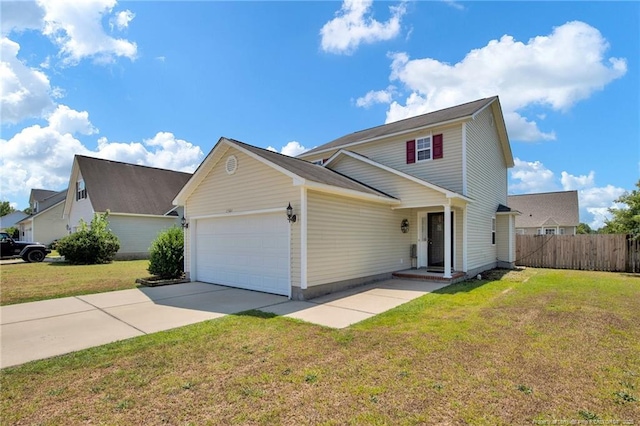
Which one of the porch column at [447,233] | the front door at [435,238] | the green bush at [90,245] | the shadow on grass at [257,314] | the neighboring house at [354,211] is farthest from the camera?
the green bush at [90,245]

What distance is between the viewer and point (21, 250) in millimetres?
19844

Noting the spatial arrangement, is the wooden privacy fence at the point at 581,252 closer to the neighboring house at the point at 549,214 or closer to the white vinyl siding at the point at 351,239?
the white vinyl siding at the point at 351,239

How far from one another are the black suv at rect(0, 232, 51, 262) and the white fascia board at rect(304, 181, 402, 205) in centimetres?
2071

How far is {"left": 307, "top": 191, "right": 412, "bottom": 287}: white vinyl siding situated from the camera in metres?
8.62

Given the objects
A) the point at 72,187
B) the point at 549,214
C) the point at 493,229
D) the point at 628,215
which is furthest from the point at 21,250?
the point at 549,214

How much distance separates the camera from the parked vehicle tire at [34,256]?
19312 millimetres

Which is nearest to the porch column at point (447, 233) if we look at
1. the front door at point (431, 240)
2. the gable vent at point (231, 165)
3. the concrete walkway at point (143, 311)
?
the concrete walkway at point (143, 311)

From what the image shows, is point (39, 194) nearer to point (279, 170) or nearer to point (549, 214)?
point (279, 170)

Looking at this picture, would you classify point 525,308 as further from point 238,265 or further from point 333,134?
point 333,134

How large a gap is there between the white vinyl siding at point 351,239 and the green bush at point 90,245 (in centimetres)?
1598

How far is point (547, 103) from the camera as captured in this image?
16016 mm

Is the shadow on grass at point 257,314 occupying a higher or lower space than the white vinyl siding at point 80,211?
lower

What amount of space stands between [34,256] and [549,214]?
131ft

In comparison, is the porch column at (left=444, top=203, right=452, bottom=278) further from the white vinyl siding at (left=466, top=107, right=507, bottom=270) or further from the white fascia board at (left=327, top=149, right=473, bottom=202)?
the white vinyl siding at (left=466, top=107, right=507, bottom=270)
